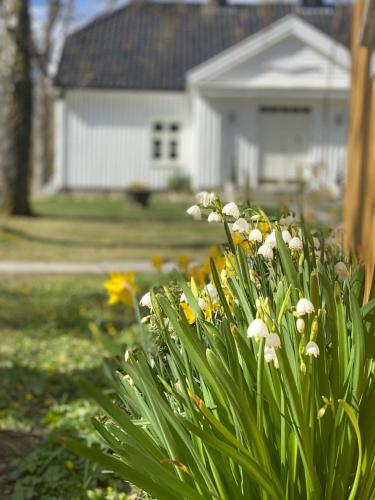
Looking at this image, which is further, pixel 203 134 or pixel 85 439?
pixel 203 134

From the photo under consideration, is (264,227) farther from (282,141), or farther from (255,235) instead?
(282,141)

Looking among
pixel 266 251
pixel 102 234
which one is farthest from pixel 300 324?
pixel 102 234

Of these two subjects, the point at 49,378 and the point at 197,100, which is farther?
the point at 197,100

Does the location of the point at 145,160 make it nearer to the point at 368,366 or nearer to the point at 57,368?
the point at 57,368

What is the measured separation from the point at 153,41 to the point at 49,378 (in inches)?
1035

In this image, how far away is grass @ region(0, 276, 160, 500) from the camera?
388 centimetres

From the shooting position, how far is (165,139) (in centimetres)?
2989

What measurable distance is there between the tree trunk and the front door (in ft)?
35.3

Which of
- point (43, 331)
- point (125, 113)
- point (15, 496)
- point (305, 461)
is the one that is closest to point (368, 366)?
point (305, 461)

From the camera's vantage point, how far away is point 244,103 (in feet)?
92.7

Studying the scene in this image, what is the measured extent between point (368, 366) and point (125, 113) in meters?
27.5

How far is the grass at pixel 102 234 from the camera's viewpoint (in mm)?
13938

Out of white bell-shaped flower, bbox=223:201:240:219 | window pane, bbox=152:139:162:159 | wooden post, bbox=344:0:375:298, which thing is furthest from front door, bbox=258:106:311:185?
white bell-shaped flower, bbox=223:201:240:219

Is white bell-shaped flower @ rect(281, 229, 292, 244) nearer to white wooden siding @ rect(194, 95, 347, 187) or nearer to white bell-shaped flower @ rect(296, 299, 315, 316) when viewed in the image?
white bell-shaped flower @ rect(296, 299, 315, 316)
